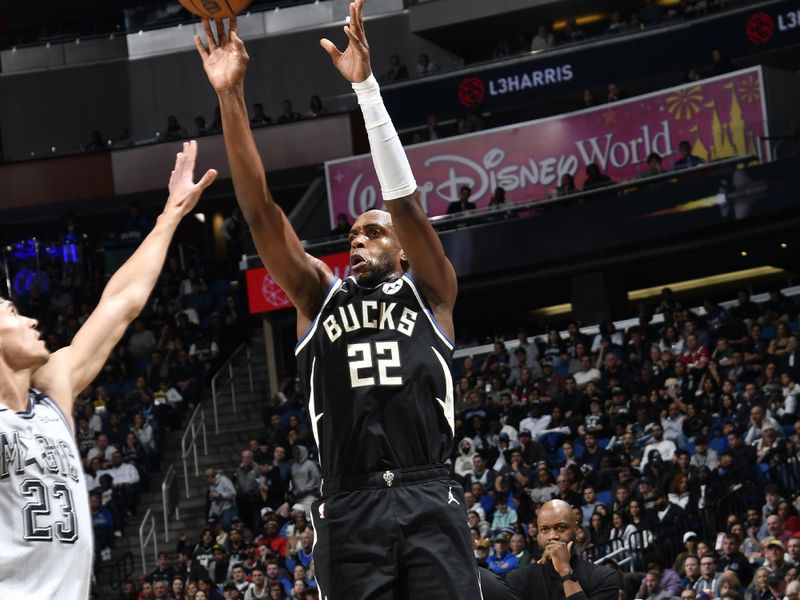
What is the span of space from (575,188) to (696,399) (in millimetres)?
6624

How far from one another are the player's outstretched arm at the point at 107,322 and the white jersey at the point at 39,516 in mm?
215

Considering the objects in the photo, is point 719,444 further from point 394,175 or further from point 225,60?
point 225,60

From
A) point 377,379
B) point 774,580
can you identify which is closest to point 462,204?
point 774,580

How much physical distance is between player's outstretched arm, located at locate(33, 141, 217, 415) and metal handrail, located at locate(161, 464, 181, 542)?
17.4m

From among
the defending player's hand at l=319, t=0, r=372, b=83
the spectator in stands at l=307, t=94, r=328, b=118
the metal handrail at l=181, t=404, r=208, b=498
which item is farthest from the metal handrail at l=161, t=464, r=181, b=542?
the defending player's hand at l=319, t=0, r=372, b=83

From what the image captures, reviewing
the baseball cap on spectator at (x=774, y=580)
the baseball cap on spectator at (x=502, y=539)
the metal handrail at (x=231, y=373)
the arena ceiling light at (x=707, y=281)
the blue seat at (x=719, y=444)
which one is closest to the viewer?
the baseball cap on spectator at (x=774, y=580)

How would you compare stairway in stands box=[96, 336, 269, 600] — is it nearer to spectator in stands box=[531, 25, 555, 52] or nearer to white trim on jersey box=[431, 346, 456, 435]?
spectator in stands box=[531, 25, 555, 52]

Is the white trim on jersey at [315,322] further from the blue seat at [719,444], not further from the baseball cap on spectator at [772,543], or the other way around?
the blue seat at [719,444]

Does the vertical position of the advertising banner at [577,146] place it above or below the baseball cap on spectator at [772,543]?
above

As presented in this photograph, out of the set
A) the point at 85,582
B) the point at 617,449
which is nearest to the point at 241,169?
the point at 85,582

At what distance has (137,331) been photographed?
26234 millimetres

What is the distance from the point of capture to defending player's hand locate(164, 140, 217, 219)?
504cm

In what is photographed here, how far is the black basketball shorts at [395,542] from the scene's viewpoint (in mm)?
5102

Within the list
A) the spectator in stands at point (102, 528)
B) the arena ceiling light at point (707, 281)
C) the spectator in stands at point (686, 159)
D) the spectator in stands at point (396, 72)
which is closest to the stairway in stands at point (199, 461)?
the spectator in stands at point (102, 528)
